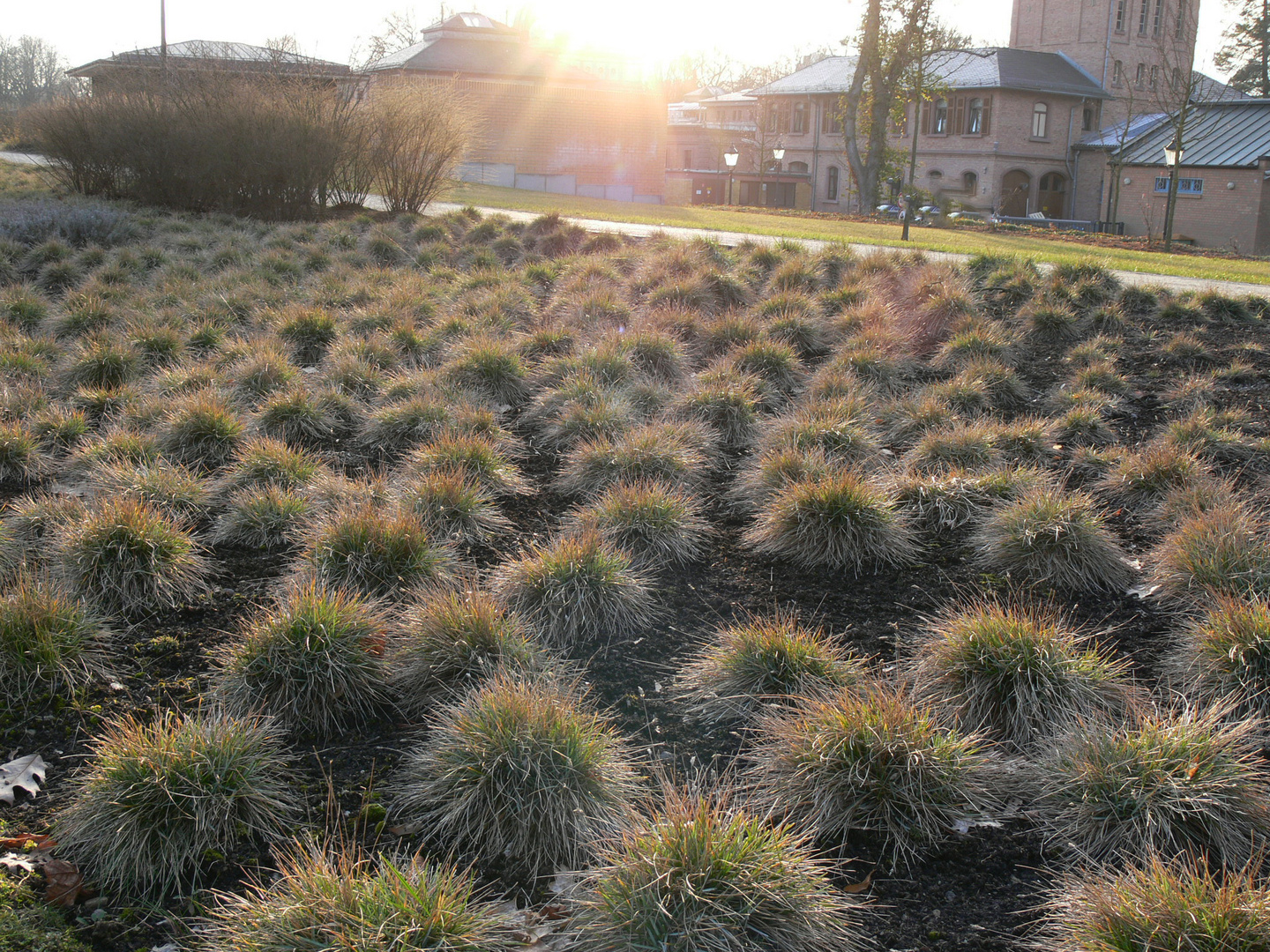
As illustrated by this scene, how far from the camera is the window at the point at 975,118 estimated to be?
1907 inches

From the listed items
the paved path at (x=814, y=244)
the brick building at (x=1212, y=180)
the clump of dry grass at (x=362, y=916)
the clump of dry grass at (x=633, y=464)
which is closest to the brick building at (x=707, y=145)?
the brick building at (x=1212, y=180)

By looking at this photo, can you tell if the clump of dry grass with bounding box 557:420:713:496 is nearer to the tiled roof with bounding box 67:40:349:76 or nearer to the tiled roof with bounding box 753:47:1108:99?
the tiled roof with bounding box 67:40:349:76

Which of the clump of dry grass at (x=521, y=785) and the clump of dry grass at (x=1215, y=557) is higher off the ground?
the clump of dry grass at (x=1215, y=557)

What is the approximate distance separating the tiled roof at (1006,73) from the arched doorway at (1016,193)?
4.14m

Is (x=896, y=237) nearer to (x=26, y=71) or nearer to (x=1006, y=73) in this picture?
(x=1006, y=73)

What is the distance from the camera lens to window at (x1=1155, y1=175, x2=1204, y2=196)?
131 feet

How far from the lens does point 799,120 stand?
184ft

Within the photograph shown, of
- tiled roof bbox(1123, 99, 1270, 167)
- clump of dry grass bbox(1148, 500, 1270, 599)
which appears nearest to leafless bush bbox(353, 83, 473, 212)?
clump of dry grass bbox(1148, 500, 1270, 599)

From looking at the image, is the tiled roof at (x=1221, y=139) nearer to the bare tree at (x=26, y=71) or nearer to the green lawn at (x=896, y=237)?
the green lawn at (x=896, y=237)

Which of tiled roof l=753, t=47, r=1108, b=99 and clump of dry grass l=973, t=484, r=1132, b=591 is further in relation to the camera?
tiled roof l=753, t=47, r=1108, b=99

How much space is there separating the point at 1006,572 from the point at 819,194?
54.3 m

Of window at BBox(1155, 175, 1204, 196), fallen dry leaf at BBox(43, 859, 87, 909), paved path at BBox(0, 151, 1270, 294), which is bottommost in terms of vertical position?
fallen dry leaf at BBox(43, 859, 87, 909)

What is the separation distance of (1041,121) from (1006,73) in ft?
10.9

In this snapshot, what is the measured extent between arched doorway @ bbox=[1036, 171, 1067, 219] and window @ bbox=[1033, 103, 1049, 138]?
211 centimetres
